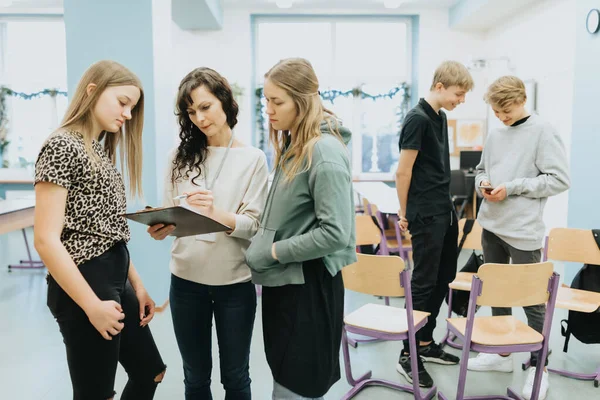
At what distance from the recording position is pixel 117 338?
132 centimetres

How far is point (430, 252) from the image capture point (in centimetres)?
238

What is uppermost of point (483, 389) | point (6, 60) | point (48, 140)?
point (6, 60)

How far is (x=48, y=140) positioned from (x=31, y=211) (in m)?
2.93

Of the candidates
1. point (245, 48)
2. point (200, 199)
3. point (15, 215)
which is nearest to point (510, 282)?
point (200, 199)

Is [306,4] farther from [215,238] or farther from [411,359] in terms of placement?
[215,238]

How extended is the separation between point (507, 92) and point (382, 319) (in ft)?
3.93

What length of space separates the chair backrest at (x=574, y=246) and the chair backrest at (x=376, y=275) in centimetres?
122

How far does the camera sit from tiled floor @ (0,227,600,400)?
7.89 ft

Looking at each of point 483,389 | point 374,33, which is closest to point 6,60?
point 374,33

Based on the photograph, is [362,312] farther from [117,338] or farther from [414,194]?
[117,338]

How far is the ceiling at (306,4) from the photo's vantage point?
7.17 m

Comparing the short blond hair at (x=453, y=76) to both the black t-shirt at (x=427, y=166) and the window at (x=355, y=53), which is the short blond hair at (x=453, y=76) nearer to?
the black t-shirt at (x=427, y=166)

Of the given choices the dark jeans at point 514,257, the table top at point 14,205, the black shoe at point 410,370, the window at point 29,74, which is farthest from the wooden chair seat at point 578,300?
the window at point 29,74

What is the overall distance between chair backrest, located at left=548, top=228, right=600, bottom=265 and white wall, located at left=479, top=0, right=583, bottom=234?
2.38 metres
